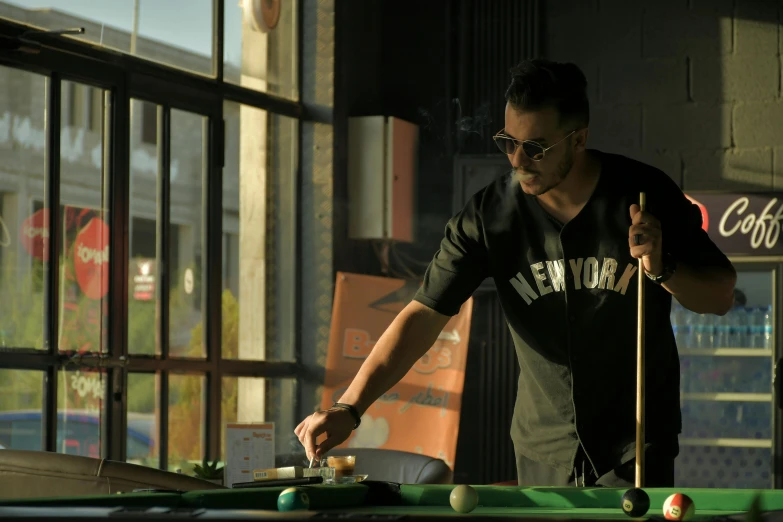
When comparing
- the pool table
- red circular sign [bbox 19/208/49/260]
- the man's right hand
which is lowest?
the pool table

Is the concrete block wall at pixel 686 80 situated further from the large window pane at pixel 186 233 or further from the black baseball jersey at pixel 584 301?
the black baseball jersey at pixel 584 301

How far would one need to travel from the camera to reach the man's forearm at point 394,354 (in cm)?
262

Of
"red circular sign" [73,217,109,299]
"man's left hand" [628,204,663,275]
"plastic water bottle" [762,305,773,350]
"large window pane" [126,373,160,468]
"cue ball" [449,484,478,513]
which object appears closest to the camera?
"cue ball" [449,484,478,513]

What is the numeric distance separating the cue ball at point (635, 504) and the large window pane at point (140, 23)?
330cm

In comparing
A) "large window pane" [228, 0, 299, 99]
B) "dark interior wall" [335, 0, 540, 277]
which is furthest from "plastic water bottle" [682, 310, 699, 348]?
"large window pane" [228, 0, 299, 99]

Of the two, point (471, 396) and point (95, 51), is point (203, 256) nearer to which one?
point (95, 51)

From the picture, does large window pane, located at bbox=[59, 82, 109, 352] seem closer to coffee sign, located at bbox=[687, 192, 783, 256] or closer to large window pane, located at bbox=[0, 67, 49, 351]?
large window pane, located at bbox=[0, 67, 49, 351]

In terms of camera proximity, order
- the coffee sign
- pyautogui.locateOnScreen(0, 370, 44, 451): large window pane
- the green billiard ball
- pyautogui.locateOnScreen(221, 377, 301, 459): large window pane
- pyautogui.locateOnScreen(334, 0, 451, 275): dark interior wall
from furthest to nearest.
→ pyautogui.locateOnScreen(334, 0, 451, 275): dark interior wall, the coffee sign, pyautogui.locateOnScreen(221, 377, 301, 459): large window pane, pyautogui.locateOnScreen(0, 370, 44, 451): large window pane, the green billiard ball

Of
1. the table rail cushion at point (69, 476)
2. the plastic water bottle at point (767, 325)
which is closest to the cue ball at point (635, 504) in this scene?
the table rail cushion at point (69, 476)

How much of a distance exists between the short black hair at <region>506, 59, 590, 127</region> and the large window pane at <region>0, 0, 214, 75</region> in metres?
2.41

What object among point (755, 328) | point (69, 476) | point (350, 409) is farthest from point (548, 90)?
point (755, 328)

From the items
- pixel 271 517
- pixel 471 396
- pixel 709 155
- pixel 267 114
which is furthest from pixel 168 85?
pixel 271 517

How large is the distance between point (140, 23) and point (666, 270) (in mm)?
3241

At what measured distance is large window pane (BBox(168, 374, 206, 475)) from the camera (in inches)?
205
